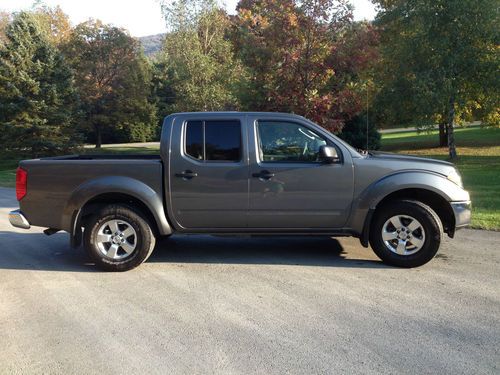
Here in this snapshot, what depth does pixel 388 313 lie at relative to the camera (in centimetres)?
446

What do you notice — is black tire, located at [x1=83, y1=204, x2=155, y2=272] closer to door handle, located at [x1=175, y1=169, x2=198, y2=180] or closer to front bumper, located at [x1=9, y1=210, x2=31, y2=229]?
door handle, located at [x1=175, y1=169, x2=198, y2=180]

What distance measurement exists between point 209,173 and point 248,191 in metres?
0.51

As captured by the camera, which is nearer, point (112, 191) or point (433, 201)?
point (112, 191)

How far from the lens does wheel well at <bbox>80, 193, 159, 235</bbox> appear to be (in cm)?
604

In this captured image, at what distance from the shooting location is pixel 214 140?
6043 millimetres

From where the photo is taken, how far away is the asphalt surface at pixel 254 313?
3604 millimetres

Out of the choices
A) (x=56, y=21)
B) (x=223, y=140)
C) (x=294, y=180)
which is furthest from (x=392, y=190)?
(x=56, y=21)

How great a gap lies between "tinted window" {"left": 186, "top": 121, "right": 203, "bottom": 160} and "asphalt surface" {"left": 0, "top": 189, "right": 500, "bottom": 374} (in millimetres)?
1409

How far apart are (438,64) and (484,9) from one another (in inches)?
93.4

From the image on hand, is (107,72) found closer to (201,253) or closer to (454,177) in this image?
(201,253)

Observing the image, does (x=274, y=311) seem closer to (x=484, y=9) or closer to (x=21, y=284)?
(x=21, y=284)

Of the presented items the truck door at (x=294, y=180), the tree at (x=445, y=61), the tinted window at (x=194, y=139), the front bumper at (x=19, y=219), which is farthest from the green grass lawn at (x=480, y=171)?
the front bumper at (x=19, y=219)

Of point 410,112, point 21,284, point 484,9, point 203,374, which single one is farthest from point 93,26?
point 203,374

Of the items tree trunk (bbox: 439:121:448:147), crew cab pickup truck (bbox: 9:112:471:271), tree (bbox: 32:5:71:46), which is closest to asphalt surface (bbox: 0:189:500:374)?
crew cab pickup truck (bbox: 9:112:471:271)
